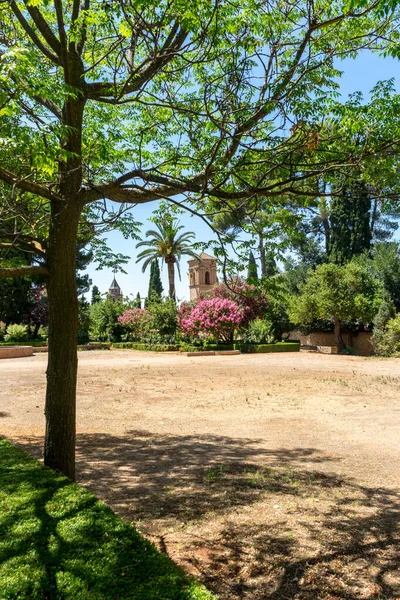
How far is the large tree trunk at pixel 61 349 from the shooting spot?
4.63 metres

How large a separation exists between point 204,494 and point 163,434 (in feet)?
9.35

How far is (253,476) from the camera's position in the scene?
17.7ft

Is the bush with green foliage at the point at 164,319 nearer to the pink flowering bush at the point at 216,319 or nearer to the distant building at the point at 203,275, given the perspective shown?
the pink flowering bush at the point at 216,319

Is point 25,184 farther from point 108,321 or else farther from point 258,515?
point 108,321

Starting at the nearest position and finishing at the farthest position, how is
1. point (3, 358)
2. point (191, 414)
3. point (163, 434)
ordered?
point (163, 434) → point (191, 414) → point (3, 358)

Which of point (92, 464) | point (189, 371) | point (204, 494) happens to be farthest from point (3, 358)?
point (204, 494)

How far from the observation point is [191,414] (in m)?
9.12

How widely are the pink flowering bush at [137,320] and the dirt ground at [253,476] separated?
19.3 metres

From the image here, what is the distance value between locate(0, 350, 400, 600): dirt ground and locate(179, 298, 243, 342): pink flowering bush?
15.5 m

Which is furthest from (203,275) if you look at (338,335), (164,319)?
(338,335)

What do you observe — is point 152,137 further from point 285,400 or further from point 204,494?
point 285,400

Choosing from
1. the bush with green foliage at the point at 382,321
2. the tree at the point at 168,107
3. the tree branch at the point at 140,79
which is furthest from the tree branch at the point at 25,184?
the bush with green foliage at the point at 382,321

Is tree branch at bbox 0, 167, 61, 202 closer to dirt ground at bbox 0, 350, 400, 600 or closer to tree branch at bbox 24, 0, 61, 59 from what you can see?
tree branch at bbox 24, 0, 61, 59

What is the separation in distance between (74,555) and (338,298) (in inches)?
1044
